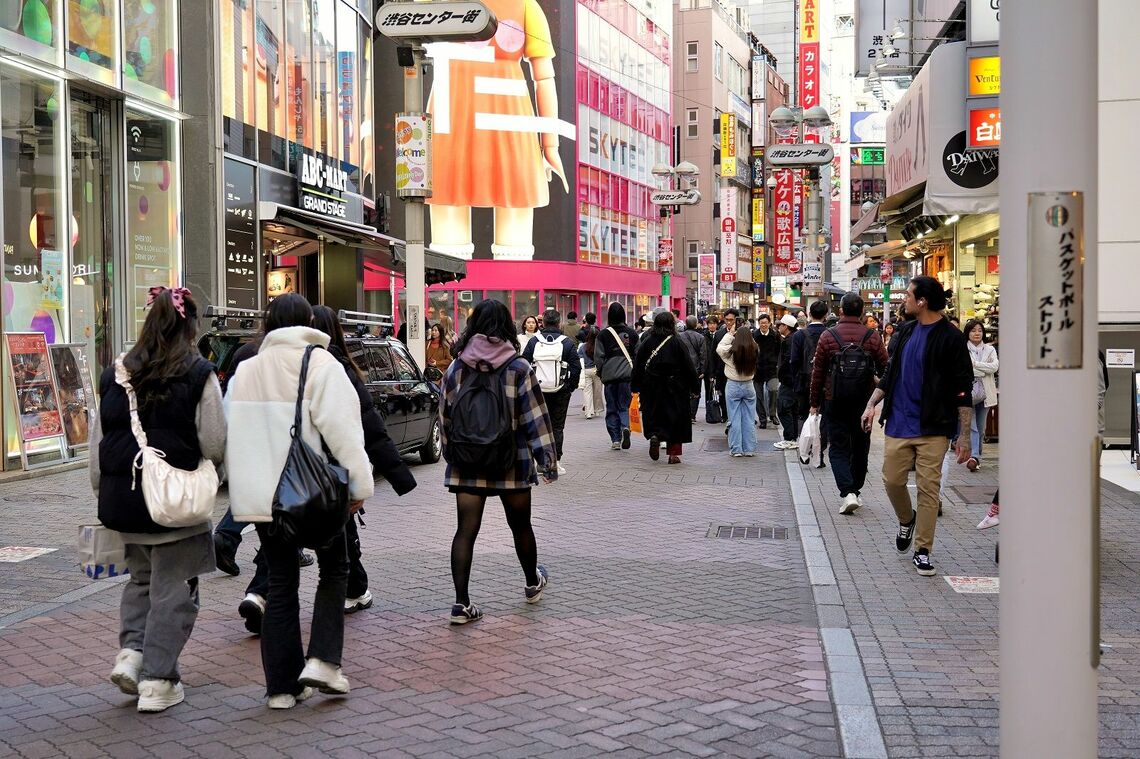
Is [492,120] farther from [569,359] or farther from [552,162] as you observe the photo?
[569,359]

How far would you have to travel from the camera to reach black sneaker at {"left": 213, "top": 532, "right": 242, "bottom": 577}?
25.5ft

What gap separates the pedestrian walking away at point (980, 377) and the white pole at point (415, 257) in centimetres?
729

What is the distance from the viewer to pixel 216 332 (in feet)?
38.1

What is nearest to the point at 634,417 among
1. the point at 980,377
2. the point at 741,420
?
the point at 741,420

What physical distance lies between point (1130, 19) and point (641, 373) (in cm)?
711

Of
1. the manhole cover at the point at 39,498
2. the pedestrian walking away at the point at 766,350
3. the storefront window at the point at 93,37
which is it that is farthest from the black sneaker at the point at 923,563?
the storefront window at the point at 93,37

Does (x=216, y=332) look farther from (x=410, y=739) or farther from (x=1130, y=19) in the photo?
(x=1130, y=19)

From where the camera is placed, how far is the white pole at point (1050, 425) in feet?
11.3

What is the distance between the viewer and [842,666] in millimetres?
5953

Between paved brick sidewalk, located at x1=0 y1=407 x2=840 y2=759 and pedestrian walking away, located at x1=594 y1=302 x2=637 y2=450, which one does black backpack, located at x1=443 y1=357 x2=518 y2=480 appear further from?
pedestrian walking away, located at x1=594 y1=302 x2=637 y2=450

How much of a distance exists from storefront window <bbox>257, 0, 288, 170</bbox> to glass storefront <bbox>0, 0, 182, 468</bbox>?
3351 millimetres

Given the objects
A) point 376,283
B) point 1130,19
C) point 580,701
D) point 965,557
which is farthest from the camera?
point 376,283

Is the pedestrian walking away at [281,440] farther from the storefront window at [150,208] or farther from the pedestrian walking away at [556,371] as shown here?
the storefront window at [150,208]

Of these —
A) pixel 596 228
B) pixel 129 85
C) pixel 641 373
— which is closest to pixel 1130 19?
pixel 641 373
